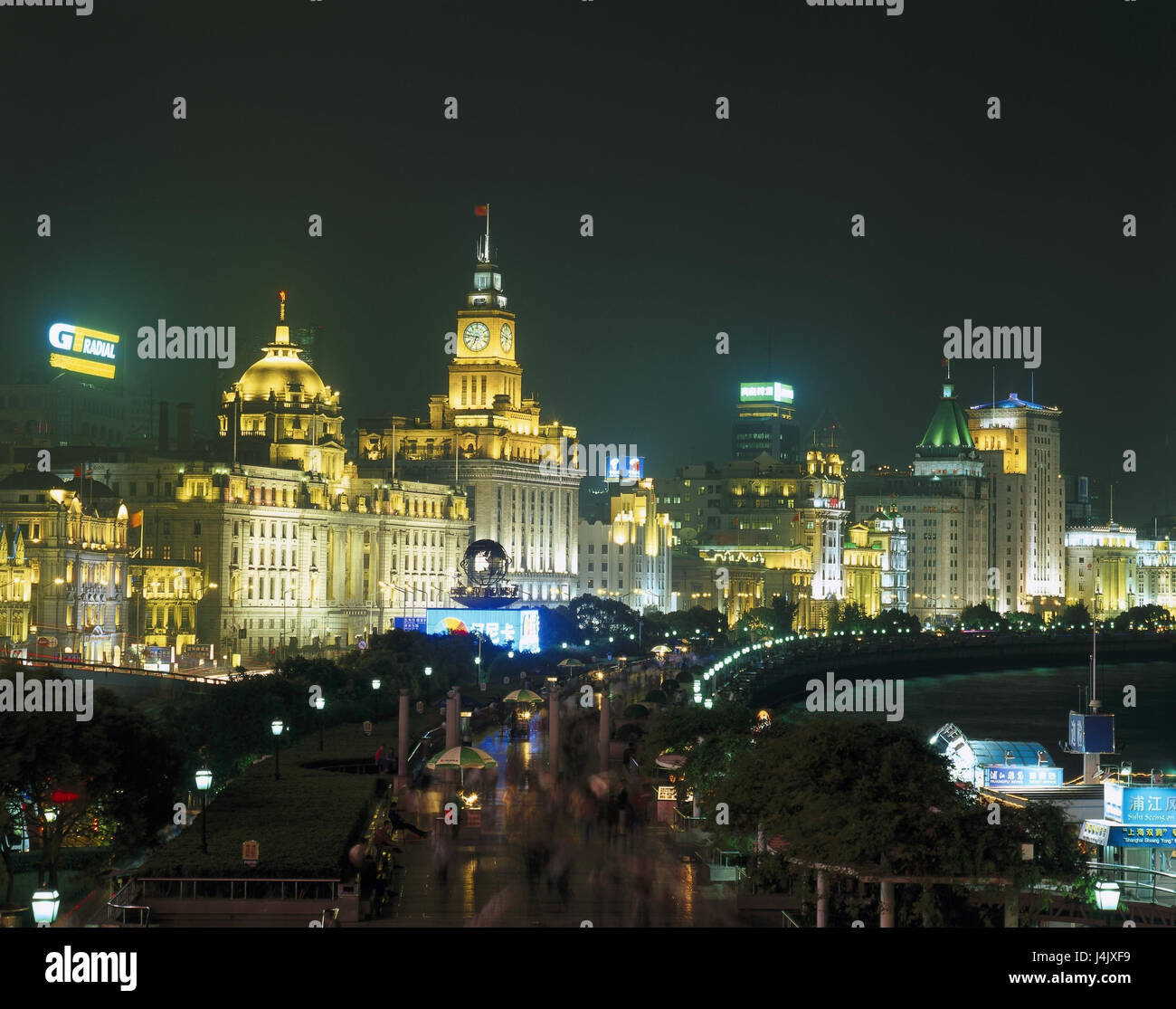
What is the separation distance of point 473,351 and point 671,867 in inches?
4598

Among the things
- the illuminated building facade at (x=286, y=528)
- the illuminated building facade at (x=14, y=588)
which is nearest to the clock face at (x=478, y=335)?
the illuminated building facade at (x=286, y=528)

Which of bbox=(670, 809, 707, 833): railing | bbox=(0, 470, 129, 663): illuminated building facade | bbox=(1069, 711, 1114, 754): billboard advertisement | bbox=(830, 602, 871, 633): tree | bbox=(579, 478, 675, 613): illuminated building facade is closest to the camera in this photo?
bbox=(670, 809, 707, 833): railing

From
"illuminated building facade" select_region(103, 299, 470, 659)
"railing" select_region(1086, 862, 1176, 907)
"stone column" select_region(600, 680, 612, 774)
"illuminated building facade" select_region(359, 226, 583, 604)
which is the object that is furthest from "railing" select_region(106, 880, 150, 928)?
"illuminated building facade" select_region(359, 226, 583, 604)

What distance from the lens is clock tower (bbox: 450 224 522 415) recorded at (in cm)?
15175

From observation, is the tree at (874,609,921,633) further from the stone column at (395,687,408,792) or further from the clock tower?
the stone column at (395,687,408,792)

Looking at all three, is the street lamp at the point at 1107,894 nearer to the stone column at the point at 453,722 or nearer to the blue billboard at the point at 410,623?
the stone column at the point at 453,722

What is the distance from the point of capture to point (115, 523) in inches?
3703

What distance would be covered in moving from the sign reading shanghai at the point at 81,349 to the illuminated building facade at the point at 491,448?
86.8 feet

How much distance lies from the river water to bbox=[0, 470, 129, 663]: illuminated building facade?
31359 mm

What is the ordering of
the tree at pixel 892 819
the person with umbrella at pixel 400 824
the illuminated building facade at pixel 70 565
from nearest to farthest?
1. the tree at pixel 892 819
2. the person with umbrella at pixel 400 824
3. the illuminated building facade at pixel 70 565

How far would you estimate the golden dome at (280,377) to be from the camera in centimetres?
12344

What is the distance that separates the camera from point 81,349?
123m
